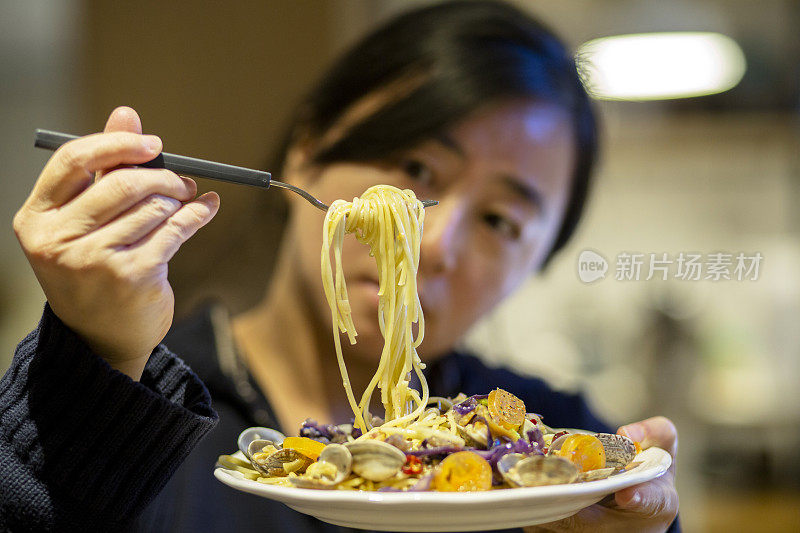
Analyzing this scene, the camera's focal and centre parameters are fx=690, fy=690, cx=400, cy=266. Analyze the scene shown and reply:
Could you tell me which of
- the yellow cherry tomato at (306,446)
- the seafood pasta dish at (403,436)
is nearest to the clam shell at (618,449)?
the seafood pasta dish at (403,436)

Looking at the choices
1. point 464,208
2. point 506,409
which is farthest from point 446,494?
point 464,208

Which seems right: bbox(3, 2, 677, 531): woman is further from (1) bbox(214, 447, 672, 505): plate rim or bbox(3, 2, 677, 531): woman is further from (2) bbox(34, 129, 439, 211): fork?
(1) bbox(214, 447, 672, 505): plate rim

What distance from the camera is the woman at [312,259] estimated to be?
1.70 feet

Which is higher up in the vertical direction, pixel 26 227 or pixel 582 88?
pixel 582 88

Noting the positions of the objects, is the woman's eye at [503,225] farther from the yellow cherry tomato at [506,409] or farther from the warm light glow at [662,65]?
the yellow cherry tomato at [506,409]

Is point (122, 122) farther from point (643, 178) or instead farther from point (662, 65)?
point (643, 178)

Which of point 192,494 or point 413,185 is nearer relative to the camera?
point 413,185

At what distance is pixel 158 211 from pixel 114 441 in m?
0.19

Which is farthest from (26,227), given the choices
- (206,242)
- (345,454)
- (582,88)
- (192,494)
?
(206,242)

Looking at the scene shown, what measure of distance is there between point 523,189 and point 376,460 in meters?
0.56

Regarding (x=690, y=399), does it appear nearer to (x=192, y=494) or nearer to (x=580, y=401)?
(x=580, y=401)

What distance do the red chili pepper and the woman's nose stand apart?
1.08ft

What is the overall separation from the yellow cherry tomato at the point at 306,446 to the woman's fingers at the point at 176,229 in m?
0.19

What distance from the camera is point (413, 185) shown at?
0.90 m
